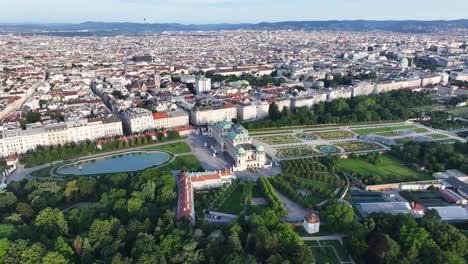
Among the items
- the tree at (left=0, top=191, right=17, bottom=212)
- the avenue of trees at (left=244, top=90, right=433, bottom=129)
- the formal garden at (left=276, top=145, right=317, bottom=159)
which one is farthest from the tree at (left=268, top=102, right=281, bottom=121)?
the tree at (left=0, top=191, right=17, bottom=212)

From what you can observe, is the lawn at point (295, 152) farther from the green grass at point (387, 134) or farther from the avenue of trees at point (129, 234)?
the avenue of trees at point (129, 234)

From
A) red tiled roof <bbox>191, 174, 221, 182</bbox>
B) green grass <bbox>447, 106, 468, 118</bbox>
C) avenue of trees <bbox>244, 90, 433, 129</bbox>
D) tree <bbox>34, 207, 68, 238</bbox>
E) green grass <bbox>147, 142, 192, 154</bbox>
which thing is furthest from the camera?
green grass <bbox>447, 106, 468, 118</bbox>

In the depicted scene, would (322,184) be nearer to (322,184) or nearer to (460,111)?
(322,184)

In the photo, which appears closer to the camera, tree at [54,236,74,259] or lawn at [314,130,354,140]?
tree at [54,236,74,259]

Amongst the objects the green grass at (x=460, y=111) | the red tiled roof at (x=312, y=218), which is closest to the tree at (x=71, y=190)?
the red tiled roof at (x=312, y=218)

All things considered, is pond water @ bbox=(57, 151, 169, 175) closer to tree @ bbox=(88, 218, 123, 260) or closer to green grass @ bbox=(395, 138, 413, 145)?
tree @ bbox=(88, 218, 123, 260)

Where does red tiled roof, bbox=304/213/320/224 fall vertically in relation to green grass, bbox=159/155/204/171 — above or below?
above
